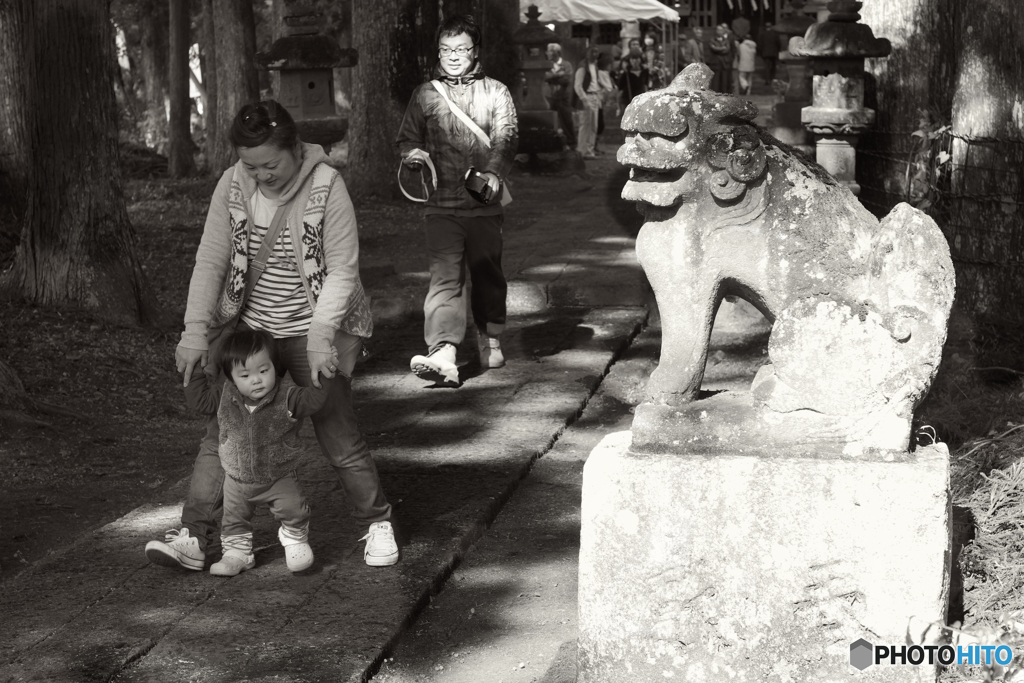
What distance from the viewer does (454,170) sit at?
612cm

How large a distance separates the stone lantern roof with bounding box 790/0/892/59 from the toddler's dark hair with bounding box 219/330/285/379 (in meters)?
4.16

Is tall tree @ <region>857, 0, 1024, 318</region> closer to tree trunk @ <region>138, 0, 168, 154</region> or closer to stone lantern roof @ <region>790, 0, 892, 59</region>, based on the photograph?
stone lantern roof @ <region>790, 0, 892, 59</region>

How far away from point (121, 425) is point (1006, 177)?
4739 mm

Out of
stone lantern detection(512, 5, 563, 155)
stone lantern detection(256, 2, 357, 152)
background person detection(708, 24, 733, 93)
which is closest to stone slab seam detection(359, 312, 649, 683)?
stone lantern detection(256, 2, 357, 152)

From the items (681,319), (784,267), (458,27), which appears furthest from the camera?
(458,27)

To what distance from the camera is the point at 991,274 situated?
5.86 metres

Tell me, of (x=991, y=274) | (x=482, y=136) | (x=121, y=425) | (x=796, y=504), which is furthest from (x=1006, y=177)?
(x=121, y=425)

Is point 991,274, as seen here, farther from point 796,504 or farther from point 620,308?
point 796,504

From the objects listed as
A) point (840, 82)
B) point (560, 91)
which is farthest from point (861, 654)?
point (560, 91)

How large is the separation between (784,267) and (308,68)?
9.74 metres

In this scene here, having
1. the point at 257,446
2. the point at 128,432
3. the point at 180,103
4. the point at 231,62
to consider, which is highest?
the point at 231,62

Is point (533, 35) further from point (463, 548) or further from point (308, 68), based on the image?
point (463, 548)

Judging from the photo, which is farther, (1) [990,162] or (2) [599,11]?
(2) [599,11]

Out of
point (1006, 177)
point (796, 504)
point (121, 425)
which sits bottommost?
point (121, 425)
